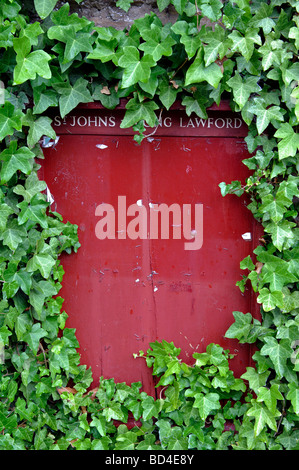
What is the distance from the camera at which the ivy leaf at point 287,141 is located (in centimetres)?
232

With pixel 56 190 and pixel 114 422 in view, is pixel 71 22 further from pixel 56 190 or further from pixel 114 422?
pixel 114 422

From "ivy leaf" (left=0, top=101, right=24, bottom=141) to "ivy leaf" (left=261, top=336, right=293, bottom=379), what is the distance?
6.10 ft

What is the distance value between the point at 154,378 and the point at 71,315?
67cm

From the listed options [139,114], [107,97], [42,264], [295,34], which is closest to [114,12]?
[107,97]

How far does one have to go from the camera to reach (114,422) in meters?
2.64

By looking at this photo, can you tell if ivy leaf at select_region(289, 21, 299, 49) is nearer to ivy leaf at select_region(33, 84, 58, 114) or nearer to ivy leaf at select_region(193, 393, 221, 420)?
ivy leaf at select_region(33, 84, 58, 114)

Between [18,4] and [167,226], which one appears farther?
[167,226]

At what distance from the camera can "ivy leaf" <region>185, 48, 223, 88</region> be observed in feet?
7.24

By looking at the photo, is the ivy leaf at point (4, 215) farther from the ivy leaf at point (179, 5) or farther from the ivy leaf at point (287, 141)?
the ivy leaf at point (287, 141)

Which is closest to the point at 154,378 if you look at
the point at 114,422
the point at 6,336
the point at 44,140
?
the point at 114,422
